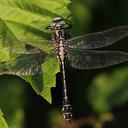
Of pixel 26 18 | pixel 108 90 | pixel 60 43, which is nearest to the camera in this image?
pixel 26 18

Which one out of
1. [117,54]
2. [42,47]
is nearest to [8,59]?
[42,47]

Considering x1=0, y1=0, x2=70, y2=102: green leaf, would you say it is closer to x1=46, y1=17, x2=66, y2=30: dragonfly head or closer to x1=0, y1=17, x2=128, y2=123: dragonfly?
x1=46, y1=17, x2=66, y2=30: dragonfly head

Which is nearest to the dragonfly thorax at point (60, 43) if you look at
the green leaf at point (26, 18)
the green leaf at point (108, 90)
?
→ the green leaf at point (26, 18)

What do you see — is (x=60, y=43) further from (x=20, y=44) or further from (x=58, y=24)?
(x=20, y=44)

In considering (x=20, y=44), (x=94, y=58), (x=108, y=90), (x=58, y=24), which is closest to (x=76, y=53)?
(x=94, y=58)

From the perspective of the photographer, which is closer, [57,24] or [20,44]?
[20,44]

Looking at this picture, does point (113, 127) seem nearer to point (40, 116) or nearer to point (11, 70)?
point (40, 116)

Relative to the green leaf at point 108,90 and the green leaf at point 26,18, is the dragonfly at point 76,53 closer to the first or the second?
the green leaf at point 26,18
